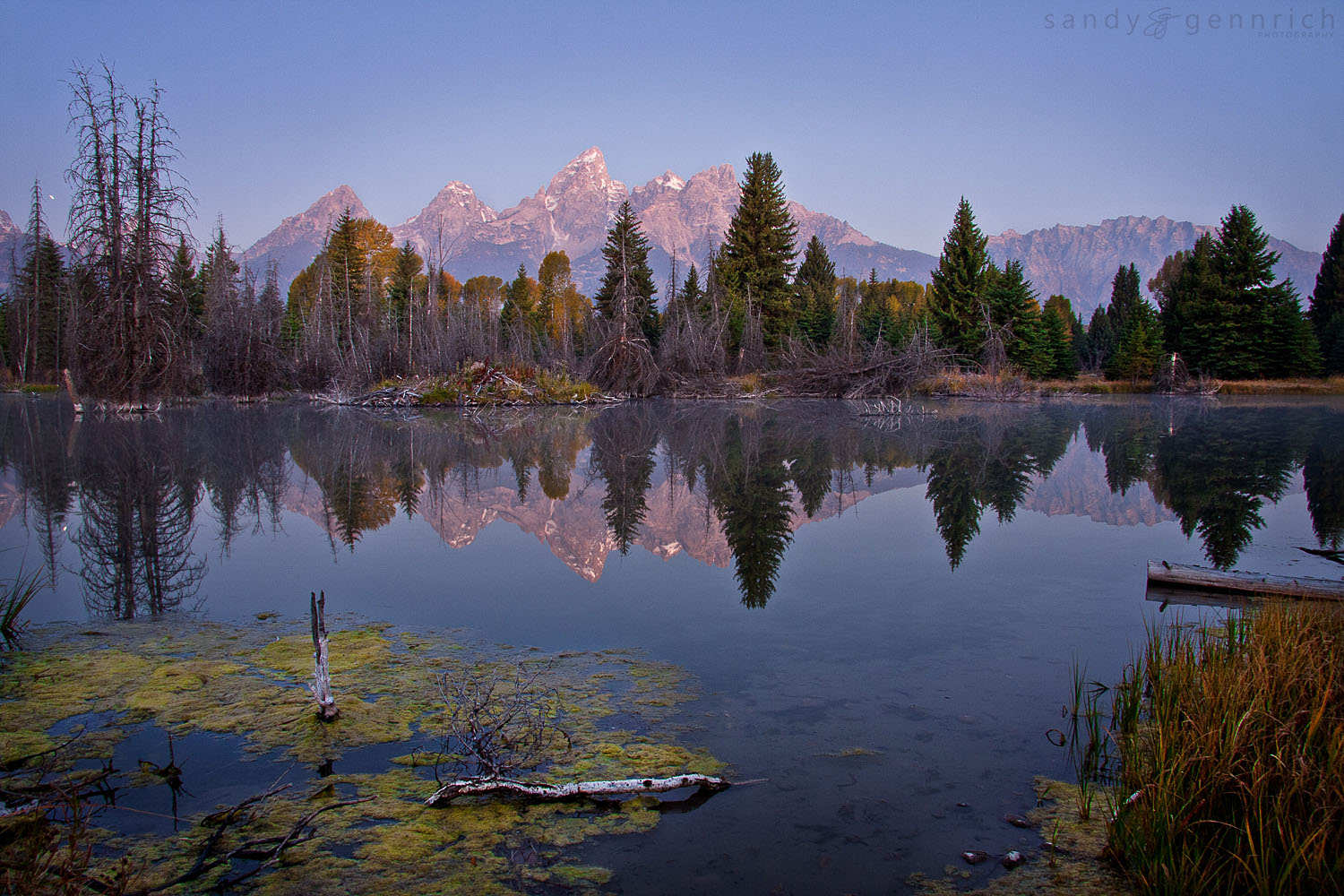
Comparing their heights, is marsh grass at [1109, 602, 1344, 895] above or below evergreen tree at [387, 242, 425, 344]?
below

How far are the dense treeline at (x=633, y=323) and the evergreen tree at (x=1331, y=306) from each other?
0.15 metres

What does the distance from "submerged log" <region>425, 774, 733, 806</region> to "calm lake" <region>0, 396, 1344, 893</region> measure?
0.25 meters

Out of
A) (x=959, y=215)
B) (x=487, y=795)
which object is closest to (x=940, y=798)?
(x=487, y=795)

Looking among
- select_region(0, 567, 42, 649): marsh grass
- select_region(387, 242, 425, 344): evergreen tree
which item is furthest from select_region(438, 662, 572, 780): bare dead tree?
select_region(387, 242, 425, 344): evergreen tree

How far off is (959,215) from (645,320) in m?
17.9

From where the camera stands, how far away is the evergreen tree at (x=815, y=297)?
47.9 meters

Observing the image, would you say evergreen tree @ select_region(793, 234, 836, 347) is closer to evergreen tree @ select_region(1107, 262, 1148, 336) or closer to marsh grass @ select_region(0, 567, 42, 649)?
evergreen tree @ select_region(1107, 262, 1148, 336)

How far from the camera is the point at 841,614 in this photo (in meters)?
6.35

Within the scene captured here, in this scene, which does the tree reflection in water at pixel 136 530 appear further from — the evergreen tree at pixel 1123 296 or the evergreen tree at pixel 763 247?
the evergreen tree at pixel 1123 296

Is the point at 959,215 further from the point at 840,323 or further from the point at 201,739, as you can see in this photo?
the point at 201,739

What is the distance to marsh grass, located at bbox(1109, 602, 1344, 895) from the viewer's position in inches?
108

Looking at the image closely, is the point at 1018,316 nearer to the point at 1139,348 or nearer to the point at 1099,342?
the point at 1139,348

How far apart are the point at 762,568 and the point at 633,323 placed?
27.2 meters

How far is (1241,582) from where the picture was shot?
6.42m
